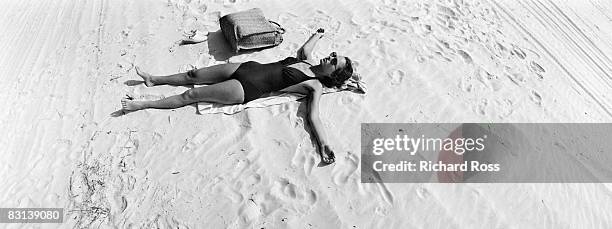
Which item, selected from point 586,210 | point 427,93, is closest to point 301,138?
point 427,93

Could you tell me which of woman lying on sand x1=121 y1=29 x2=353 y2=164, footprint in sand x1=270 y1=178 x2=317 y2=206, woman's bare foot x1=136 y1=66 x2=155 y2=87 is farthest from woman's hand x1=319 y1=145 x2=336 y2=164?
woman's bare foot x1=136 y1=66 x2=155 y2=87

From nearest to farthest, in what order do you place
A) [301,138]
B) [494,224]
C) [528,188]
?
[494,224], [528,188], [301,138]

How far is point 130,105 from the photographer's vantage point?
4.64 m

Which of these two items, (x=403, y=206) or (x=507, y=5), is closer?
(x=403, y=206)

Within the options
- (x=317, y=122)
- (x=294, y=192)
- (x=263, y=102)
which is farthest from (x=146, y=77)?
(x=294, y=192)

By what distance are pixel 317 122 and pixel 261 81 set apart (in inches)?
25.9

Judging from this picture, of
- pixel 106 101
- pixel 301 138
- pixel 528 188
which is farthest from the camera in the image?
pixel 106 101

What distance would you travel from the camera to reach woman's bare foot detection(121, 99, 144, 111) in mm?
4617

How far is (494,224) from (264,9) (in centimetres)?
375

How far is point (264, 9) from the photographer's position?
614 cm

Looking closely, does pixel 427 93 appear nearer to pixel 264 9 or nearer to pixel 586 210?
pixel 586 210

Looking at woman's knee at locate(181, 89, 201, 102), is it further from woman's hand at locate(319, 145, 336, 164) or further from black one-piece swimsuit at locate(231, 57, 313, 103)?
woman's hand at locate(319, 145, 336, 164)

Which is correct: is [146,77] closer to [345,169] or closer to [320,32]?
[320,32]

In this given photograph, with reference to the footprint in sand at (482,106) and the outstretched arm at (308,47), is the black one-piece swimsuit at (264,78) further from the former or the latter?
the footprint in sand at (482,106)
